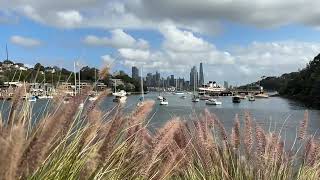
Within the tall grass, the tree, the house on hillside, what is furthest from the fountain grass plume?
the house on hillside

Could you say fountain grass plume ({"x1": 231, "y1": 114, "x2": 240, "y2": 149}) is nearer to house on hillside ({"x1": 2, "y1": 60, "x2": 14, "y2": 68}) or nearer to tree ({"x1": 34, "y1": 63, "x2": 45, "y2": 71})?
tree ({"x1": 34, "y1": 63, "x2": 45, "y2": 71})

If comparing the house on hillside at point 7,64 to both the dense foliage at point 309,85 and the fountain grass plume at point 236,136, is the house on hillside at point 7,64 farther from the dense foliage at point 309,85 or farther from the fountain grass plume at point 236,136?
the dense foliage at point 309,85

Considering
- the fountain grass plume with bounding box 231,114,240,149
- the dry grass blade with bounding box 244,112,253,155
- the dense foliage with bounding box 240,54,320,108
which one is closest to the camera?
the dry grass blade with bounding box 244,112,253,155

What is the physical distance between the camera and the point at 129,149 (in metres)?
3.78

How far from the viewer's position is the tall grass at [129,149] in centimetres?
183

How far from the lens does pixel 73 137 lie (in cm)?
352

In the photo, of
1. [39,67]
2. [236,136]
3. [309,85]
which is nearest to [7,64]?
[39,67]

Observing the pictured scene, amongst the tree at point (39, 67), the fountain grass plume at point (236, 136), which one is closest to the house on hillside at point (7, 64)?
the tree at point (39, 67)

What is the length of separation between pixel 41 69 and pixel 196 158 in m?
1.58

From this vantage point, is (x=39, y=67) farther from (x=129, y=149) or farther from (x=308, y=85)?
(x=308, y=85)

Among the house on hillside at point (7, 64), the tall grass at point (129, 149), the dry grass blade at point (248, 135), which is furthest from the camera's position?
the house on hillside at point (7, 64)

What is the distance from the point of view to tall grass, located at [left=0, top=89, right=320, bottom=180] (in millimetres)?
1834

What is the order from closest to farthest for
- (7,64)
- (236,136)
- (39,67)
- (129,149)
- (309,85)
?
1. (129,149)
2. (39,67)
3. (236,136)
4. (7,64)
5. (309,85)

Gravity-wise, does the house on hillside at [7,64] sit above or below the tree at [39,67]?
above
